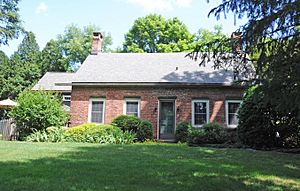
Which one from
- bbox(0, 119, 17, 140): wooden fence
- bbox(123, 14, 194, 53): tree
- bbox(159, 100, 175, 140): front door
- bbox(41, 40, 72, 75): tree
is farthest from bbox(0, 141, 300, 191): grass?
bbox(41, 40, 72, 75): tree

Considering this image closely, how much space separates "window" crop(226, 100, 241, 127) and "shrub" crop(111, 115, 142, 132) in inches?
191

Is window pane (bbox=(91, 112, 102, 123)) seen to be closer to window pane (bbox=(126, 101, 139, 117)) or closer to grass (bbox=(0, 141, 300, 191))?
window pane (bbox=(126, 101, 139, 117))

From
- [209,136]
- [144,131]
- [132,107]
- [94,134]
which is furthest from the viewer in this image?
[132,107]

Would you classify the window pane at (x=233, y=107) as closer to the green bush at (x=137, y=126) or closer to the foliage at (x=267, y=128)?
the foliage at (x=267, y=128)

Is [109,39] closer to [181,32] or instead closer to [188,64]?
[181,32]

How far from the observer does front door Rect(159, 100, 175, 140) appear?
711 inches

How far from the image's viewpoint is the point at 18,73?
128 feet

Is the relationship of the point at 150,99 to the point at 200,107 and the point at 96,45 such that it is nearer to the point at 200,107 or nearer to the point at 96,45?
the point at 200,107

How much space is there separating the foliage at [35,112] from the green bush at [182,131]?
6.13 m

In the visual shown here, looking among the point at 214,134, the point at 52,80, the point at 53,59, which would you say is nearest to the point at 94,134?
the point at 214,134

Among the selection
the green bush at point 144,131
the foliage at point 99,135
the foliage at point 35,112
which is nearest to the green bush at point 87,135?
the foliage at point 99,135

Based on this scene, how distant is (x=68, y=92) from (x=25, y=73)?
1920cm

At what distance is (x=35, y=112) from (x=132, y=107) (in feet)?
17.1

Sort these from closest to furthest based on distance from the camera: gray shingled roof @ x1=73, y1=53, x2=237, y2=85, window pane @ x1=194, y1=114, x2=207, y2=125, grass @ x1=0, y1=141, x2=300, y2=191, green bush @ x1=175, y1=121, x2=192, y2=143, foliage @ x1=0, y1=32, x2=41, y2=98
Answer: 1. grass @ x1=0, y1=141, x2=300, y2=191
2. green bush @ x1=175, y1=121, x2=192, y2=143
3. window pane @ x1=194, y1=114, x2=207, y2=125
4. gray shingled roof @ x1=73, y1=53, x2=237, y2=85
5. foliage @ x1=0, y1=32, x2=41, y2=98
